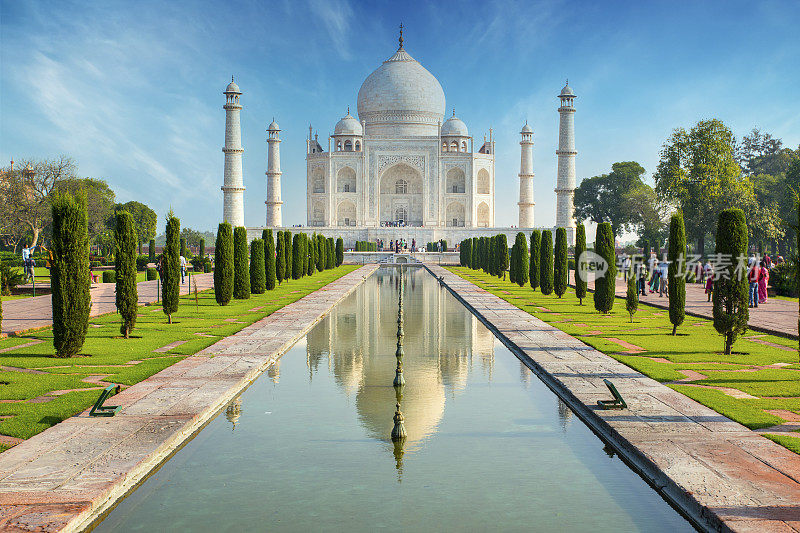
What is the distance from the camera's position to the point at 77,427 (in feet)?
16.5

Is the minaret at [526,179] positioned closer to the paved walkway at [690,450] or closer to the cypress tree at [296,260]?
the cypress tree at [296,260]

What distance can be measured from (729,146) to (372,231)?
2409 centimetres

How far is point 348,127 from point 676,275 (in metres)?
45.3

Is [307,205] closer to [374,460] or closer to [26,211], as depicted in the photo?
[26,211]

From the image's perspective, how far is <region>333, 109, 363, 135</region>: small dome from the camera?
2105 inches

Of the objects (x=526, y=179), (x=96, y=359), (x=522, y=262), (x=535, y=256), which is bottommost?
(x=96, y=359)

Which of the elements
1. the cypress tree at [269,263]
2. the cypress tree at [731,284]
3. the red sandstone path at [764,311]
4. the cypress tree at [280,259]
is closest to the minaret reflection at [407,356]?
the cypress tree at [731,284]

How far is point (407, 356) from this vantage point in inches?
325

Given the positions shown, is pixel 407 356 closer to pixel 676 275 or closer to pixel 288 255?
pixel 676 275

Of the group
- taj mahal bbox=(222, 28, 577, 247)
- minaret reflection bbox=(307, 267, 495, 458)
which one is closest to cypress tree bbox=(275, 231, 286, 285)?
minaret reflection bbox=(307, 267, 495, 458)

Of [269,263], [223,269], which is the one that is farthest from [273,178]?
[223,269]

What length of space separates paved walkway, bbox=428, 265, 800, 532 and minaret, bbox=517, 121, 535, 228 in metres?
43.2

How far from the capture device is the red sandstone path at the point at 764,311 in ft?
35.6

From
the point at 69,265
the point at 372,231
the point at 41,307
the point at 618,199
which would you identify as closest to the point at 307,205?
the point at 372,231
